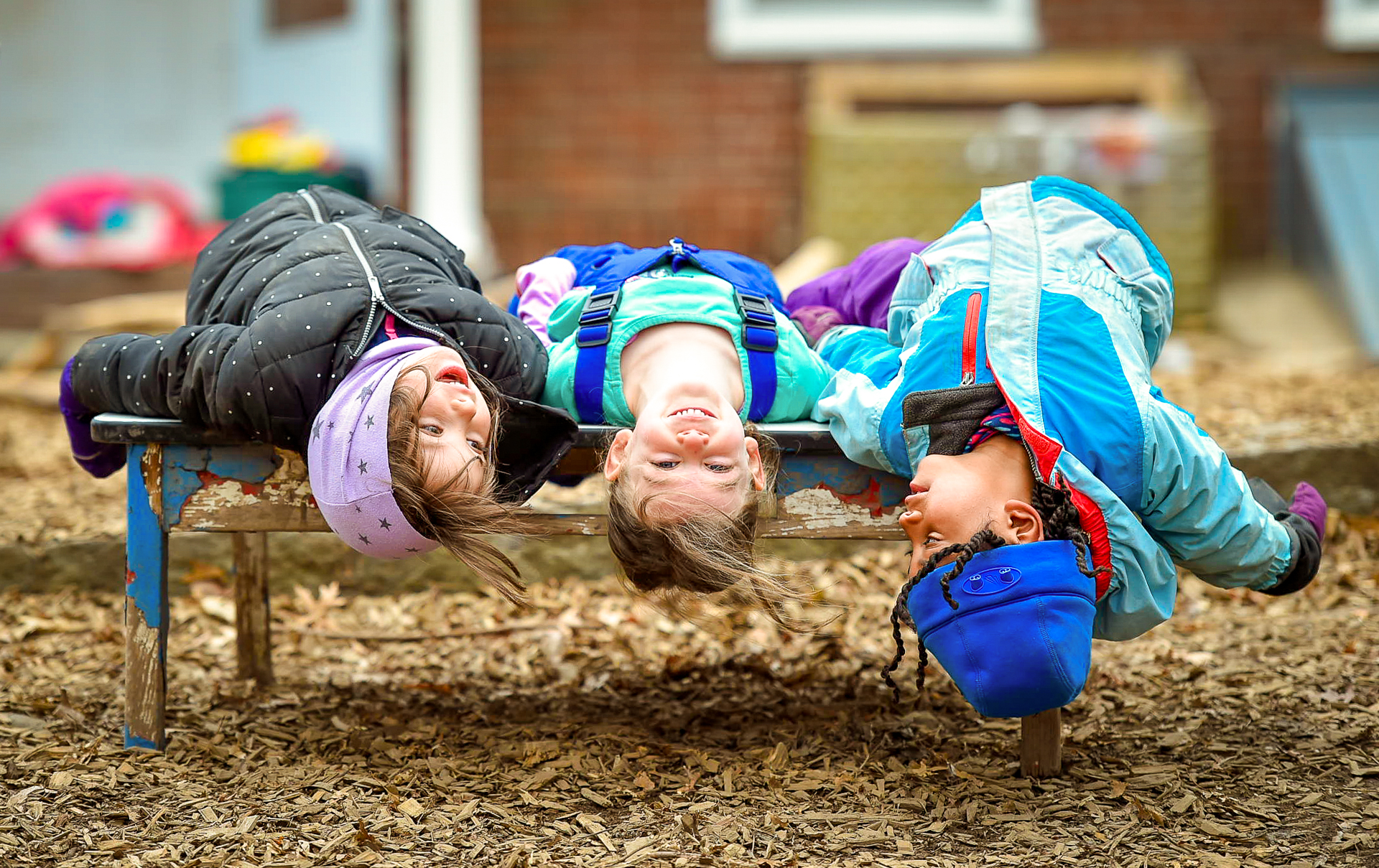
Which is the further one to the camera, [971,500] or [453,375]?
[453,375]

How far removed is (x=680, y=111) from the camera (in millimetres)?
7742

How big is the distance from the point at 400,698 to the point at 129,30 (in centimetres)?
683

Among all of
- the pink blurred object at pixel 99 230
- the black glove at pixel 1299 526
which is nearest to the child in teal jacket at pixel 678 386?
the black glove at pixel 1299 526

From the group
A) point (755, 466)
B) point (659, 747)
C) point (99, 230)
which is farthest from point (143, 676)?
point (99, 230)

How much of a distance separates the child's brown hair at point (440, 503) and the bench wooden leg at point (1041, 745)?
1.03m

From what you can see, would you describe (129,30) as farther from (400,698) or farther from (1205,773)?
(1205,773)

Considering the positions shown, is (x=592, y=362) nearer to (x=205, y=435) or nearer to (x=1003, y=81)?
(x=205, y=435)

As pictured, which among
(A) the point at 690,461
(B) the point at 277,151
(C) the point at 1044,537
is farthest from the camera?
(B) the point at 277,151

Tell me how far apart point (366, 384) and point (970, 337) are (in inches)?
44.2

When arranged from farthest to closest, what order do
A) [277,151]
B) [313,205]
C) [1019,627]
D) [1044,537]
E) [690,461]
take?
[277,151]
[313,205]
[690,461]
[1044,537]
[1019,627]

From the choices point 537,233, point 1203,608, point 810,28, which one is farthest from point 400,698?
point 810,28

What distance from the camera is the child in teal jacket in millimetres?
2473

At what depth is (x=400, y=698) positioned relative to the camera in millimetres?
3219

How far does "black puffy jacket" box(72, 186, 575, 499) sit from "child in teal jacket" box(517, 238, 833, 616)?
0.47 ft
